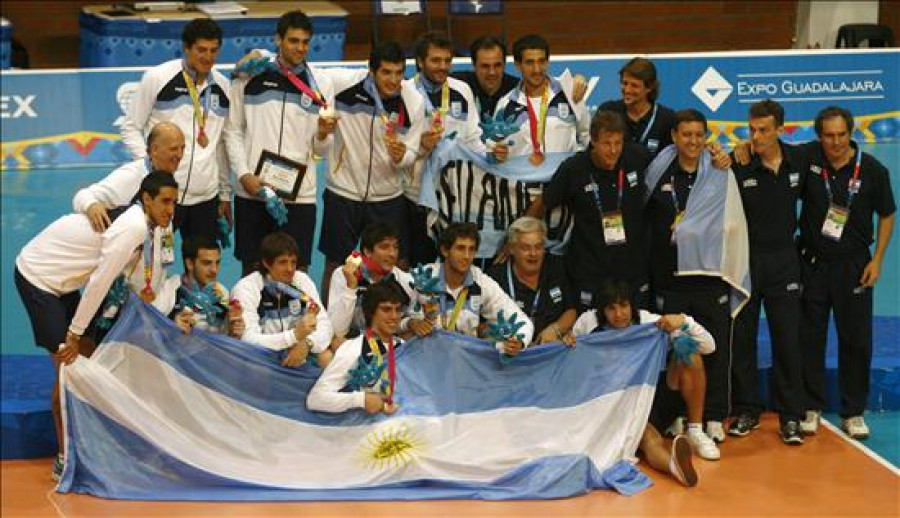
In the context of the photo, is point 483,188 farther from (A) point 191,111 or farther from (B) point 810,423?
(B) point 810,423

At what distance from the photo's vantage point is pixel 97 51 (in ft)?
48.3

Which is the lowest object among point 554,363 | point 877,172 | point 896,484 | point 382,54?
point 896,484

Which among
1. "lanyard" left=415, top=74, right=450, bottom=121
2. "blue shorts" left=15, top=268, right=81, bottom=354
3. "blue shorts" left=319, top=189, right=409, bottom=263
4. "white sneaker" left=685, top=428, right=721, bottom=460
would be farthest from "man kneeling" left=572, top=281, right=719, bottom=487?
"blue shorts" left=15, top=268, right=81, bottom=354

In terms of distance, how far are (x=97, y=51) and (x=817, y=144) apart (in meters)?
9.19

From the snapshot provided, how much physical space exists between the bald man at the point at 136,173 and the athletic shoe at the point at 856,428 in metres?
3.89

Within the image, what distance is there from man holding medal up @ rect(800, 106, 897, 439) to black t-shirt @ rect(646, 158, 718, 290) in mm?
635

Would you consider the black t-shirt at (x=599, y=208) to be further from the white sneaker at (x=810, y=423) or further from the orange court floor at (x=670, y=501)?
the white sneaker at (x=810, y=423)

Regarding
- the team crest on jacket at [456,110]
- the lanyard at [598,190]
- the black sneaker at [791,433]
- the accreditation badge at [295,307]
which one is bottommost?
the black sneaker at [791,433]

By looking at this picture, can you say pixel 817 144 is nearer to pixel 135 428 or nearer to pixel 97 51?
pixel 135 428

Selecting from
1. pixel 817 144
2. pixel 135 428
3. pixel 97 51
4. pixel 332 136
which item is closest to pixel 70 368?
pixel 135 428

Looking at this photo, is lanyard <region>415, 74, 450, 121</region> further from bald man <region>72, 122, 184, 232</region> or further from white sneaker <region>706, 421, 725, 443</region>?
white sneaker <region>706, 421, 725, 443</region>

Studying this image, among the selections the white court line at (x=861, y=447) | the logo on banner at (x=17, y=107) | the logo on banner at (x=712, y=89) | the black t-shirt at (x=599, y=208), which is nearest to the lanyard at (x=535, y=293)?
the black t-shirt at (x=599, y=208)

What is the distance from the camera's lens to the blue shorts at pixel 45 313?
670cm

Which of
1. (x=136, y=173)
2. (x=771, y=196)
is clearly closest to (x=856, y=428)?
(x=771, y=196)
